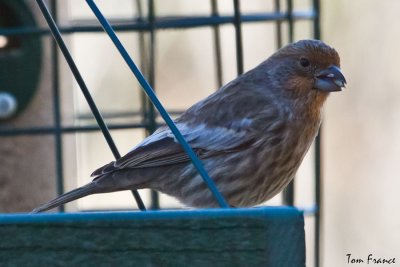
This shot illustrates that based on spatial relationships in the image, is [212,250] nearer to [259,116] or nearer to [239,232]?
[239,232]

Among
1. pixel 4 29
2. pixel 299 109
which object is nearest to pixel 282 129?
pixel 299 109

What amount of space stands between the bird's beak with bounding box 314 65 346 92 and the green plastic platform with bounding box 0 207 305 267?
262 centimetres

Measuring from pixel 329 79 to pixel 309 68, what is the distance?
175mm

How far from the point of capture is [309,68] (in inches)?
240

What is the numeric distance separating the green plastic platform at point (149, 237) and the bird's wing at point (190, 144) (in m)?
2.30

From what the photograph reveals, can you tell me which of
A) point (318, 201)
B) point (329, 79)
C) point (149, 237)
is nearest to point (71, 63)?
point (149, 237)

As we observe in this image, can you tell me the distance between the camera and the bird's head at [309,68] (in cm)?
596

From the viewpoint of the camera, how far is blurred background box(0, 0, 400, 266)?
7070 millimetres

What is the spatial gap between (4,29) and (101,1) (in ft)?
6.68

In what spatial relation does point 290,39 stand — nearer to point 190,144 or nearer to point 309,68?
point 309,68
